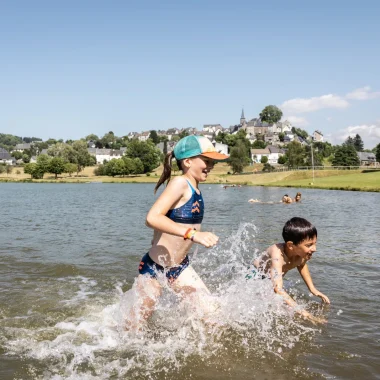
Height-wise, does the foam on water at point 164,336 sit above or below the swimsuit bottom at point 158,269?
below

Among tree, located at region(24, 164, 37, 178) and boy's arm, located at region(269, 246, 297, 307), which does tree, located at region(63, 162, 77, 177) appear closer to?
tree, located at region(24, 164, 37, 178)

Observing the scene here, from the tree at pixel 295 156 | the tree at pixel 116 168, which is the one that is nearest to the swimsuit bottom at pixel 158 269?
the tree at pixel 295 156

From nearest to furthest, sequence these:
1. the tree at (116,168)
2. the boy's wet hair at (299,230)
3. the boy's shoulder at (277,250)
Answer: the boy's wet hair at (299,230) → the boy's shoulder at (277,250) → the tree at (116,168)

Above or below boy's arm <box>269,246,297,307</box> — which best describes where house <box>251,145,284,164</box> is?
above

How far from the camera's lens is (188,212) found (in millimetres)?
5230

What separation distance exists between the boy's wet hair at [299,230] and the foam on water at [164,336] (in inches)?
34.1

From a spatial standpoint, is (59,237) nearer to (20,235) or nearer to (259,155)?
(20,235)

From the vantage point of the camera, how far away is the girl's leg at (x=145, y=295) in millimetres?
5441

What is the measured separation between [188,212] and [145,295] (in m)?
1.24

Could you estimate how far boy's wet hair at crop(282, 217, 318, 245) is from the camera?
19.9 feet

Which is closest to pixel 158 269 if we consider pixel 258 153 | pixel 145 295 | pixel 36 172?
pixel 145 295

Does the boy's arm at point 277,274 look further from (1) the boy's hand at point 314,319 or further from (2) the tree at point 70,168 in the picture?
(2) the tree at point 70,168

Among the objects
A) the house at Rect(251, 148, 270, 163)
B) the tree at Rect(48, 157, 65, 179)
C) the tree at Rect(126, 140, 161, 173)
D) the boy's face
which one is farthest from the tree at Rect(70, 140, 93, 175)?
the boy's face

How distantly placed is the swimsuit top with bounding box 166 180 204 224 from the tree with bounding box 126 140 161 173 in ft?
471
